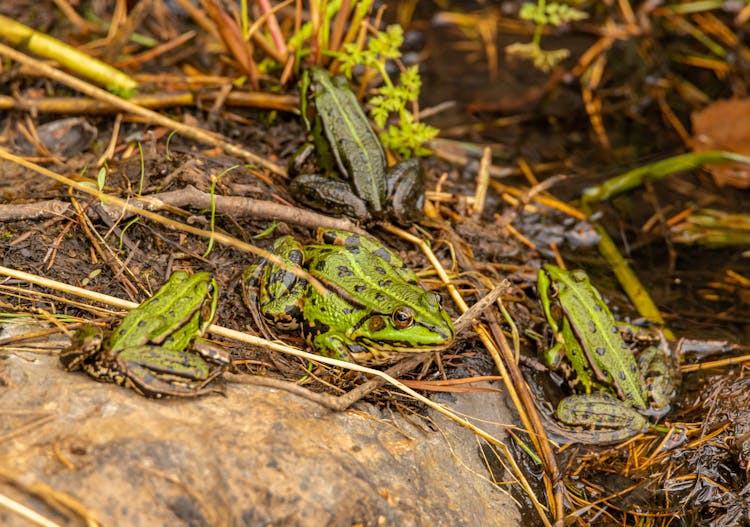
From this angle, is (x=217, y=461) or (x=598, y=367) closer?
(x=217, y=461)

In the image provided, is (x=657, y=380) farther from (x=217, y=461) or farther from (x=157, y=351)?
(x=157, y=351)

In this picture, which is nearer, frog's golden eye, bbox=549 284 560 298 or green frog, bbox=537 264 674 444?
green frog, bbox=537 264 674 444

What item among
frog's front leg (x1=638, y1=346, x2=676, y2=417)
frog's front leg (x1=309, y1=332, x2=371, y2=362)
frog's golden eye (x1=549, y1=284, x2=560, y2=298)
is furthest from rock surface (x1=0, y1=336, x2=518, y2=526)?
frog's golden eye (x1=549, y1=284, x2=560, y2=298)

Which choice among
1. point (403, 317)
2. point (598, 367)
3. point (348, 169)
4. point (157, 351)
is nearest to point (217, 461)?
point (157, 351)

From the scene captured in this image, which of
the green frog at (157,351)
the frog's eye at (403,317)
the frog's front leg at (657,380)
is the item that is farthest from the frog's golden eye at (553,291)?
the green frog at (157,351)

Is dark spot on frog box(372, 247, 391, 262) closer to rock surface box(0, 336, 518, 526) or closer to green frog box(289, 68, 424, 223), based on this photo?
green frog box(289, 68, 424, 223)

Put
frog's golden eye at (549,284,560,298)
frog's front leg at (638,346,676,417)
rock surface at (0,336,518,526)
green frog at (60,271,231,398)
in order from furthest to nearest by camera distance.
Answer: frog's golden eye at (549,284,560,298)
frog's front leg at (638,346,676,417)
green frog at (60,271,231,398)
rock surface at (0,336,518,526)

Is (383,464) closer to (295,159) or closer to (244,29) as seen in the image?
(295,159)

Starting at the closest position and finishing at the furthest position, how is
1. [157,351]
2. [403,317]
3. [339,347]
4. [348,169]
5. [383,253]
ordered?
[157,351]
[403,317]
[339,347]
[383,253]
[348,169]

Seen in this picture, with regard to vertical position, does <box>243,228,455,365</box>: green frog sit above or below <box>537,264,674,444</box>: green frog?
above
